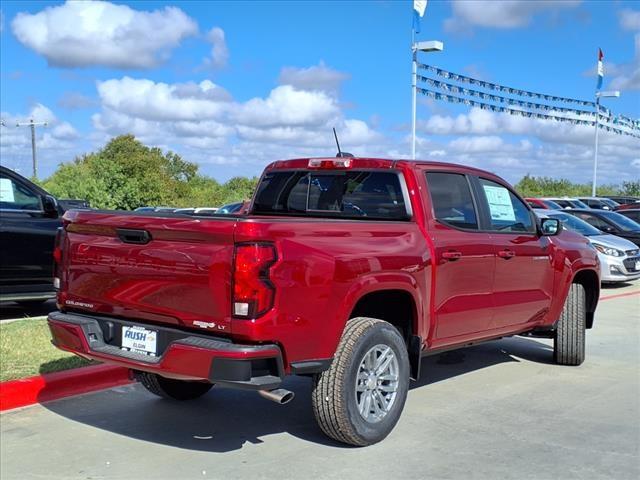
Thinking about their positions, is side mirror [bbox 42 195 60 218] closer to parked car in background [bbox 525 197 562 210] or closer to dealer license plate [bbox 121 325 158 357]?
dealer license plate [bbox 121 325 158 357]

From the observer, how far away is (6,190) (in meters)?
8.76

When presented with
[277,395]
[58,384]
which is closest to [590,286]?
[277,395]

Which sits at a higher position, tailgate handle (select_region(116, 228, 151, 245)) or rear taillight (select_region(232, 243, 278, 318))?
tailgate handle (select_region(116, 228, 151, 245))

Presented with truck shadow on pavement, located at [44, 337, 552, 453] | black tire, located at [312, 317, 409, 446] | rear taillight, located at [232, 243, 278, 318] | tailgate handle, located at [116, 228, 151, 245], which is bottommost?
truck shadow on pavement, located at [44, 337, 552, 453]

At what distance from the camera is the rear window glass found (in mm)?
5395

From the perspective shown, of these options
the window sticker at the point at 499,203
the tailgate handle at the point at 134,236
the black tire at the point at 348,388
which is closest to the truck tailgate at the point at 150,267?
the tailgate handle at the point at 134,236

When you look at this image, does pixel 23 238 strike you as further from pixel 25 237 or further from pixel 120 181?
pixel 120 181

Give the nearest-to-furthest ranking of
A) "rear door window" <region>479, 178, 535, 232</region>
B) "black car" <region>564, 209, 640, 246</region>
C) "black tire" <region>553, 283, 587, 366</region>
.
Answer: "rear door window" <region>479, 178, 535, 232</region>, "black tire" <region>553, 283, 587, 366</region>, "black car" <region>564, 209, 640, 246</region>

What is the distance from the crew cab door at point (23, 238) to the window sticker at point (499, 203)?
5.63 metres

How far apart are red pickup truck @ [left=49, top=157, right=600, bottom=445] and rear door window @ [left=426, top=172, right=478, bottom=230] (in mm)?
13

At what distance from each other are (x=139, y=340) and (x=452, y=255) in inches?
92.9

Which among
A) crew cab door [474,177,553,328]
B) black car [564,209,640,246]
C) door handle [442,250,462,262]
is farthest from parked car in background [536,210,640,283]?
door handle [442,250,462,262]

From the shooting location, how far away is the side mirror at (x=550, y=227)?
6540 mm

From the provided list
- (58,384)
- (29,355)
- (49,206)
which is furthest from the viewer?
(49,206)
